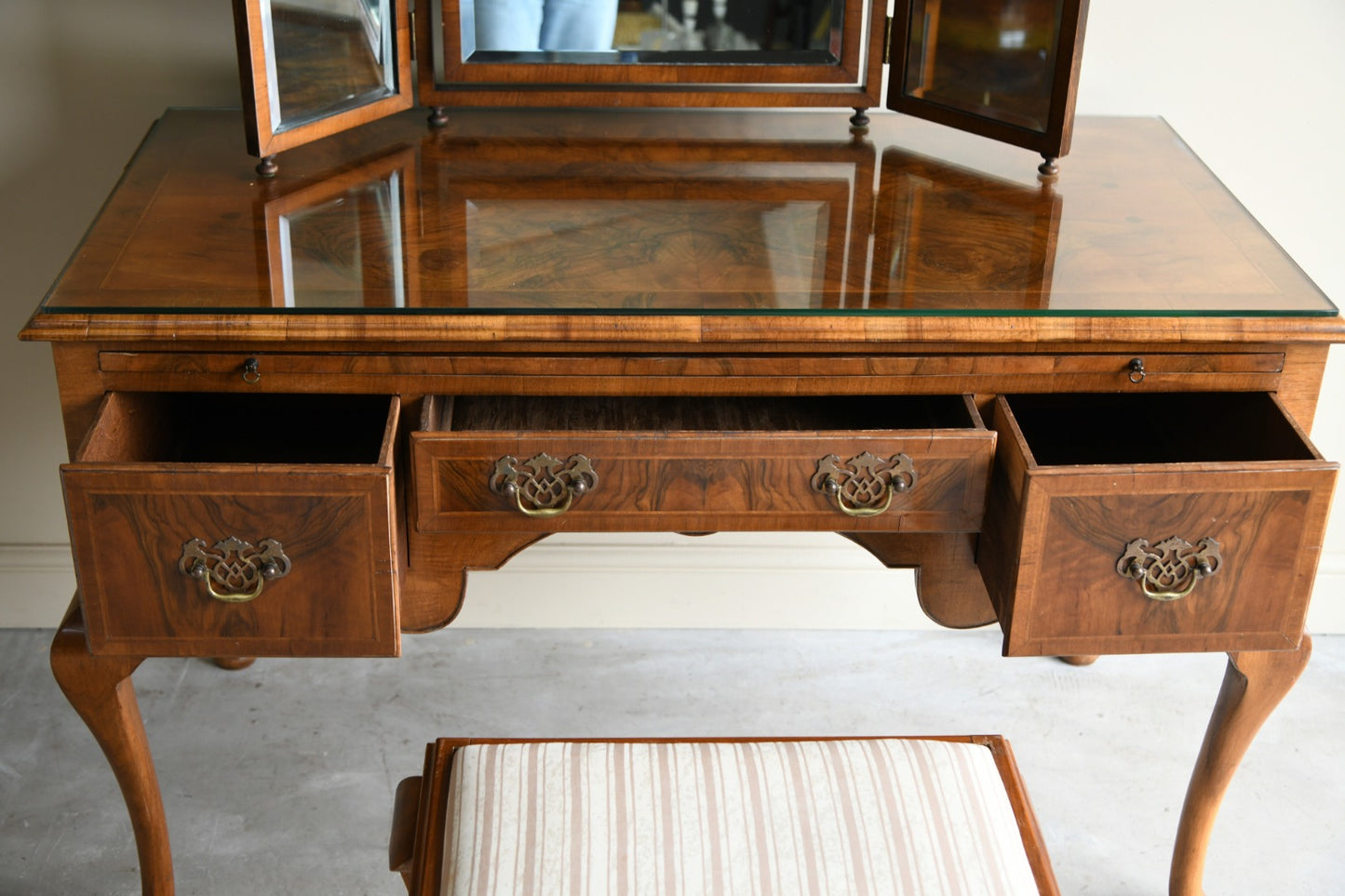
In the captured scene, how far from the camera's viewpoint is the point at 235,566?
1028mm

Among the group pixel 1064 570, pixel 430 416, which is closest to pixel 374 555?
pixel 430 416

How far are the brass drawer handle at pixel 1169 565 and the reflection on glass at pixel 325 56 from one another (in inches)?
31.9

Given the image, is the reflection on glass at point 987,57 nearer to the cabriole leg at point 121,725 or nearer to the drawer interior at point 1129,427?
the drawer interior at point 1129,427

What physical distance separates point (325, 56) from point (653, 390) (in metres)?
0.47

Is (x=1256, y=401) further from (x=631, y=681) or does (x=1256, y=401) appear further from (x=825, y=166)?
(x=631, y=681)

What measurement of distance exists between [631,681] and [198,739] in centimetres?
51

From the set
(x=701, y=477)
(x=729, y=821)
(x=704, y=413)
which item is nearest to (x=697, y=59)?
(x=704, y=413)

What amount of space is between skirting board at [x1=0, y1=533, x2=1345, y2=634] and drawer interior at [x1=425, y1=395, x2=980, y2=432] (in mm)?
487

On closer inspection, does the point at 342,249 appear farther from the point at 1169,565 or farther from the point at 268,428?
the point at 1169,565

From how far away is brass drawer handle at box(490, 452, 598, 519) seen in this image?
104cm

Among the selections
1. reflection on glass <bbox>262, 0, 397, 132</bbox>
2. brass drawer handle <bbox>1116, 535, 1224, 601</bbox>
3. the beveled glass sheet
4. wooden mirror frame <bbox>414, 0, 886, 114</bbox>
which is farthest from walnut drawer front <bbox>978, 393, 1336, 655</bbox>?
reflection on glass <bbox>262, 0, 397, 132</bbox>

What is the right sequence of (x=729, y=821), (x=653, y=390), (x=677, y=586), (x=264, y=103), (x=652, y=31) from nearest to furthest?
(x=729, y=821) < (x=653, y=390) < (x=264, y=103) < (x=652, y=31) < (x=677, y=586)

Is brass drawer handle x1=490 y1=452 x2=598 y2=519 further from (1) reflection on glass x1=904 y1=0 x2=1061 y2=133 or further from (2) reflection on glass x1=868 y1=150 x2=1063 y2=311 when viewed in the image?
(1) reflection on glass x1=904 y1=0 x2=1061 y2=133

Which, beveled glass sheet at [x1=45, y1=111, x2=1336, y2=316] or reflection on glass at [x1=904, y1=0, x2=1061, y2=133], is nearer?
beveled glass sheet at [x1=45, y1=111, x2=1336, y2=316]
